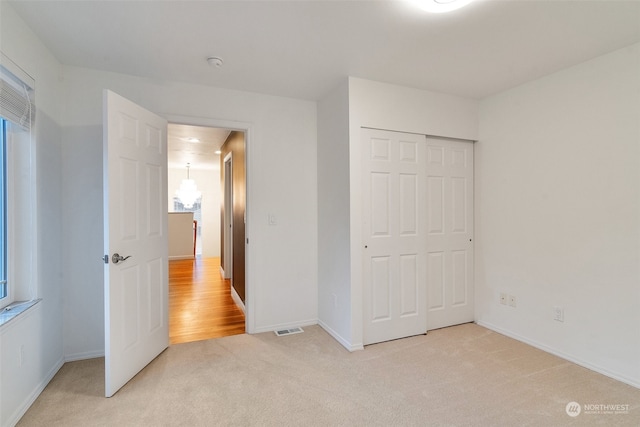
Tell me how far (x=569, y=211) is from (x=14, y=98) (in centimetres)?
399

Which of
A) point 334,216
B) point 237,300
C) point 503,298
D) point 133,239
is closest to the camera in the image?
point 133,239

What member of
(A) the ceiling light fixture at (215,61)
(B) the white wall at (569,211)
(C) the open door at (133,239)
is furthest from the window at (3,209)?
(B) the white wall at (569,211)

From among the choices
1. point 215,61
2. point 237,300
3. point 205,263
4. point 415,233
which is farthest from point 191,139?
point 415,233

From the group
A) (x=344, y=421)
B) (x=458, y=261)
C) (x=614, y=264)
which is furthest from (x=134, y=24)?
(x=614, y=264)

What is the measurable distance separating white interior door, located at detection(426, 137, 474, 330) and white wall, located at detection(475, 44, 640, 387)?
0.16 m

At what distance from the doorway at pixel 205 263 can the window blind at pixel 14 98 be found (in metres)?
1.60

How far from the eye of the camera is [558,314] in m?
2.53

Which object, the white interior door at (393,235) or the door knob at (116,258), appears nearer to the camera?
the door knob at (116,258)

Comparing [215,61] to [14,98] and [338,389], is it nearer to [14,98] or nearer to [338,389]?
[14,98]

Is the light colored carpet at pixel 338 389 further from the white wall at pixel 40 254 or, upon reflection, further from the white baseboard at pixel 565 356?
the white wall at pixel 40 254

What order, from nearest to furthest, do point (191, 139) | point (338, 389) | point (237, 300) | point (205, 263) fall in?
1. point (338, 389)
2. point (237, 300)
3. point (191, 139)
4. point (205, 263)

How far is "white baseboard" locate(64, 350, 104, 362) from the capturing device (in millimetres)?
2416

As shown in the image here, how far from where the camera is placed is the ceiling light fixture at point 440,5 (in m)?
1.63

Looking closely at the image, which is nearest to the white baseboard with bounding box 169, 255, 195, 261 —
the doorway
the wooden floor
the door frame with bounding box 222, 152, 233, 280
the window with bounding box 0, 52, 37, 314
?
the doorway
